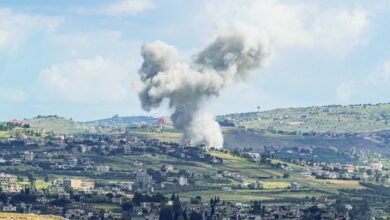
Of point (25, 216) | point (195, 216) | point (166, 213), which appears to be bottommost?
point (25, 216)

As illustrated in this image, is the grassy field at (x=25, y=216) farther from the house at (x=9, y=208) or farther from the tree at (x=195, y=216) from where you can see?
the tree at (x=195, y=216)

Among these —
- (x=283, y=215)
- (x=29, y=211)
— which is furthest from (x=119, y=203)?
(x=283, y=215)

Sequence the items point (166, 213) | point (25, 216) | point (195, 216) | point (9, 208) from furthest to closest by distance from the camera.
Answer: point (9, 208) → point (195, 216) → point (166, 213) → point (25, 216)

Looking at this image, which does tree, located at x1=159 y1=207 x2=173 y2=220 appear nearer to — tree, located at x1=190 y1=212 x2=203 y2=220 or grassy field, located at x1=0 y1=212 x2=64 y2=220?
tree, located at x1=190 y1=212 x2=203 y2=220

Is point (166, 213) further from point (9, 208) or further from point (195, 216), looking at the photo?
point (9, 208)

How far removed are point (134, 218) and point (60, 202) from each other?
2361 centimetres

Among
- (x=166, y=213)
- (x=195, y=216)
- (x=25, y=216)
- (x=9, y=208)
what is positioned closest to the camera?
(x=25, y=216)

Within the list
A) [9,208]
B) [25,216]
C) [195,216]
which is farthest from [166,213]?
[9,208]

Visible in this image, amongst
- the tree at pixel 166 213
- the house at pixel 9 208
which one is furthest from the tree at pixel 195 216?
the house at pixel 9 208

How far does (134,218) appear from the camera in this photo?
592ft

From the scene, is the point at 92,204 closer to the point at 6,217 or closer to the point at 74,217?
the point at 74,217

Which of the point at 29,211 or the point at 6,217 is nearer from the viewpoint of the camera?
the point at 6,217

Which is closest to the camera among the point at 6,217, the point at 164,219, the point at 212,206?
the point at 6,217

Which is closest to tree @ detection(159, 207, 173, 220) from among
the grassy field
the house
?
the grassy field
